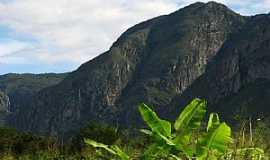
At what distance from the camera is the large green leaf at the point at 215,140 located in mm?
4090

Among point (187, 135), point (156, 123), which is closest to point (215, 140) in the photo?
point (187, 135)

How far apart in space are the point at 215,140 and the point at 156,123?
1.50 ft

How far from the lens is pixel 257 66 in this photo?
194750 mm

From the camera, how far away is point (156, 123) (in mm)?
4195

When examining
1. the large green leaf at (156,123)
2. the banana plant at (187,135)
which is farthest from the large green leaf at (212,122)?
the large green leaf at (156,123)

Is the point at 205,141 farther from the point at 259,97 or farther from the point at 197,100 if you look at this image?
the point at 259,97

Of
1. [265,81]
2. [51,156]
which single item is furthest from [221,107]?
[51,156]

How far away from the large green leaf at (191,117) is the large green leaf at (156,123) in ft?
0.36

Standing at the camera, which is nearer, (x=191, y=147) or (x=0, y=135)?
(x=191, y=147)

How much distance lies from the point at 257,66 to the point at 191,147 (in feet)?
640

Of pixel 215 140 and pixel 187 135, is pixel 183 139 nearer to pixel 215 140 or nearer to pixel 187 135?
pixel 187 135

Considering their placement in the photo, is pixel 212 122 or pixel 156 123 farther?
pixel 212 122

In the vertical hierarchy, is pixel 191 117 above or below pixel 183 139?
above

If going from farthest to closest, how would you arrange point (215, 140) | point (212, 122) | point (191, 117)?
1. point (212, 122)
2. point (191, 117)
3. point (215, 140)
